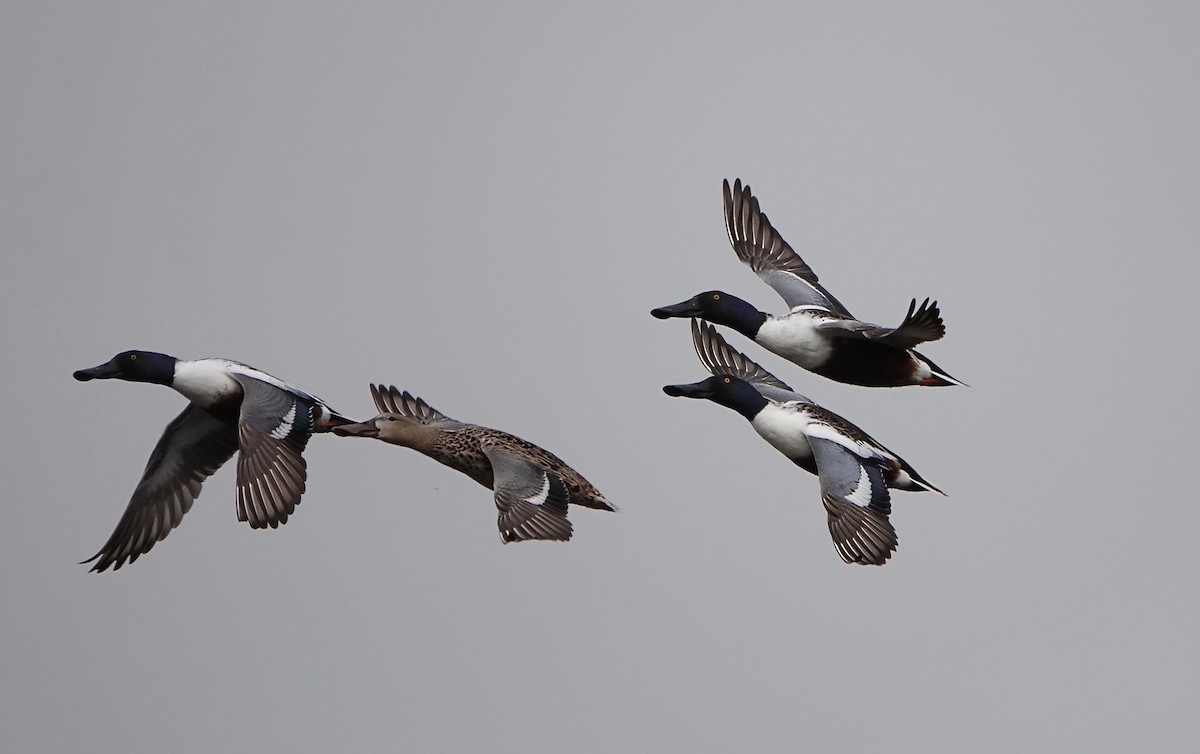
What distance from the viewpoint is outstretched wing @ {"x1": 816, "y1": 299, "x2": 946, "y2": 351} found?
12.5 metres

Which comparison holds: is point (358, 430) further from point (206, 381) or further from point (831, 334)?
A: point (831, 334)

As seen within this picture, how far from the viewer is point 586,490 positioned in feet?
43.5

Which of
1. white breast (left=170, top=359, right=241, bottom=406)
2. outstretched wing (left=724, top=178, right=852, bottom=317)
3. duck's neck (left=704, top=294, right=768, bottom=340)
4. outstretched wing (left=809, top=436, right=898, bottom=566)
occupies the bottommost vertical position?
outstretched wing (left=809, top=436, right=898, bottom=566)

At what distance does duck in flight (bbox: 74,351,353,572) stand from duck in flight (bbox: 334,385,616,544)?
1.70 feet

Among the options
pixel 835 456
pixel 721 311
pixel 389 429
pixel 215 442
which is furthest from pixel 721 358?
pixel 215 442

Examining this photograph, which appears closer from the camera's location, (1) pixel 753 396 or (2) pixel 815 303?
(1) pixel 753 396

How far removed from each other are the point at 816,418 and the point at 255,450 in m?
3.99

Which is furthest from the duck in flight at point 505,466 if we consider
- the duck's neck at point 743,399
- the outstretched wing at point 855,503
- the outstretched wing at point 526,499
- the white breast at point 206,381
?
the outstretched wing at point 855,503

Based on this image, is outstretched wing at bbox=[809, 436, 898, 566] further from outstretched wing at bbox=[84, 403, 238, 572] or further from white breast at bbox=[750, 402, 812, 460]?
outstretched wing at bbox=[84, 403, 238, 572]

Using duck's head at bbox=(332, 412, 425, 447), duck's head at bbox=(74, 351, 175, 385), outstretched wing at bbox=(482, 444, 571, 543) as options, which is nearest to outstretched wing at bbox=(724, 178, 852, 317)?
duck's head at bbox=(332, 412, 425, 447)

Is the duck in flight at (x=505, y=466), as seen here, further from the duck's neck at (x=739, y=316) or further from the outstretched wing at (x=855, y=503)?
the duck's neck at (x=739, y=316)

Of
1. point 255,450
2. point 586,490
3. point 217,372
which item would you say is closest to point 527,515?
point 586,490

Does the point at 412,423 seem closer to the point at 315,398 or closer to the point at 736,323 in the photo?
the point at 315,398

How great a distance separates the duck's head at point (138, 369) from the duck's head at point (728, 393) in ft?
11.9
